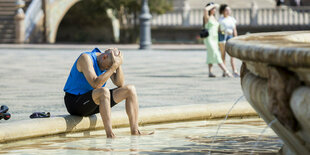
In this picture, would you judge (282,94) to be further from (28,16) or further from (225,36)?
(28,16)

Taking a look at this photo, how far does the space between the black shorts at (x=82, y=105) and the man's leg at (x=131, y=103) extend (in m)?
0.25

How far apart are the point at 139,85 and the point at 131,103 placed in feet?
15.8

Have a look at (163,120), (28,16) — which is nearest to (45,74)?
(163,120)

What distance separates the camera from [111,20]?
36.3 m

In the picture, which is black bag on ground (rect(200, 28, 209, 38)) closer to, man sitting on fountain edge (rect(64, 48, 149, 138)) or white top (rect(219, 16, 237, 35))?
white top (rect(219, 16, 237, 35))

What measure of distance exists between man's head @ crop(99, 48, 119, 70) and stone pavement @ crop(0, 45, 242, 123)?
1120mm

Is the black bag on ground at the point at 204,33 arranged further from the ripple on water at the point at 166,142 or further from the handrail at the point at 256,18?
the handrail at the point at 256,18

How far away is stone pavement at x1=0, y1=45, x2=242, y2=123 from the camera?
8739 mm

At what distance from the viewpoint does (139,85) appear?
1145cm

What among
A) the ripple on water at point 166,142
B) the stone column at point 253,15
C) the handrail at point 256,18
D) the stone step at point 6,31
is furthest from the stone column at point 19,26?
the ripple on water at point 166,142

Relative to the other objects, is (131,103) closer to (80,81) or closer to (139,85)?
(80,81)

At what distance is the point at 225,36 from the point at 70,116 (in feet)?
24.8

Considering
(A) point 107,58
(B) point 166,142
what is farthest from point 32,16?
(B) point 166,142

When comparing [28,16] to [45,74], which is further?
[28,16]
